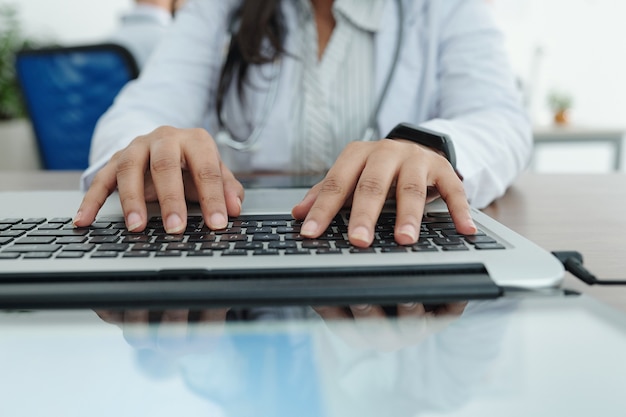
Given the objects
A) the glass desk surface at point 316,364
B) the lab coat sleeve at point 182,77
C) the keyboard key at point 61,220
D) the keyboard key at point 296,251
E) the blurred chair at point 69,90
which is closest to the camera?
the glass desk surface at point 316,364

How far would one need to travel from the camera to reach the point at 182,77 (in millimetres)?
876

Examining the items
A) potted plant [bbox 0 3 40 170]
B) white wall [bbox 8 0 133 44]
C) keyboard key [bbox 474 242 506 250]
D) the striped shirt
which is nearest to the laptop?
keyboard key [bbox 474 242 506 250]

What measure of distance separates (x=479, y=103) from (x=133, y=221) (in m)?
0.53

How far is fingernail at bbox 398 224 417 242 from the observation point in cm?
35

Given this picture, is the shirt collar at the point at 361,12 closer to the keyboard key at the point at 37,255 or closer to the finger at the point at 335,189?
the finger at the point at 335,189

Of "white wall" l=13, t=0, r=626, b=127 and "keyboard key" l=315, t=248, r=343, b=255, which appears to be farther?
"white wall" l=13, t=0, r=626, b=127

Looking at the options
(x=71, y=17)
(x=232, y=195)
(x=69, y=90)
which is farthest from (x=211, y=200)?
(x=71, y=17)

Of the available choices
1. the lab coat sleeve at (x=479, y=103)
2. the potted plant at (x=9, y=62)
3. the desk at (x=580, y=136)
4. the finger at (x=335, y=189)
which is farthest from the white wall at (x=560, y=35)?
the finger at (x=335, y=189)

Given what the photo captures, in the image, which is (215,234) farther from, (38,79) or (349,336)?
(38,79)

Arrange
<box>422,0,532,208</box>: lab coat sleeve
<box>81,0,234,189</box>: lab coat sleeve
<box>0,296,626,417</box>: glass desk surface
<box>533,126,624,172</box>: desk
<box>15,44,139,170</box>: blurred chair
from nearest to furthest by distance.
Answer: <box>0,296,626,417</box>: glass desk surface < <box>422,0,532,208</box>: lab coat sleeve < <box>81,0,234,189</box>: lab coat sleeve < <box>15,44,139,170</box>: blurred chair < <box>533,126,624,172</box>: desk

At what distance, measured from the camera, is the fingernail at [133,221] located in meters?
0.40

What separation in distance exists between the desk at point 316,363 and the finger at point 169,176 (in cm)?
13

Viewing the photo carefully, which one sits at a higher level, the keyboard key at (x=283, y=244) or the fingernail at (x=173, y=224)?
the keyboard key at (x=283, y=244)

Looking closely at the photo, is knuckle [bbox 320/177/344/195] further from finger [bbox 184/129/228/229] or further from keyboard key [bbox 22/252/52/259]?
keyboard key [bbox 22/252/52/259]
